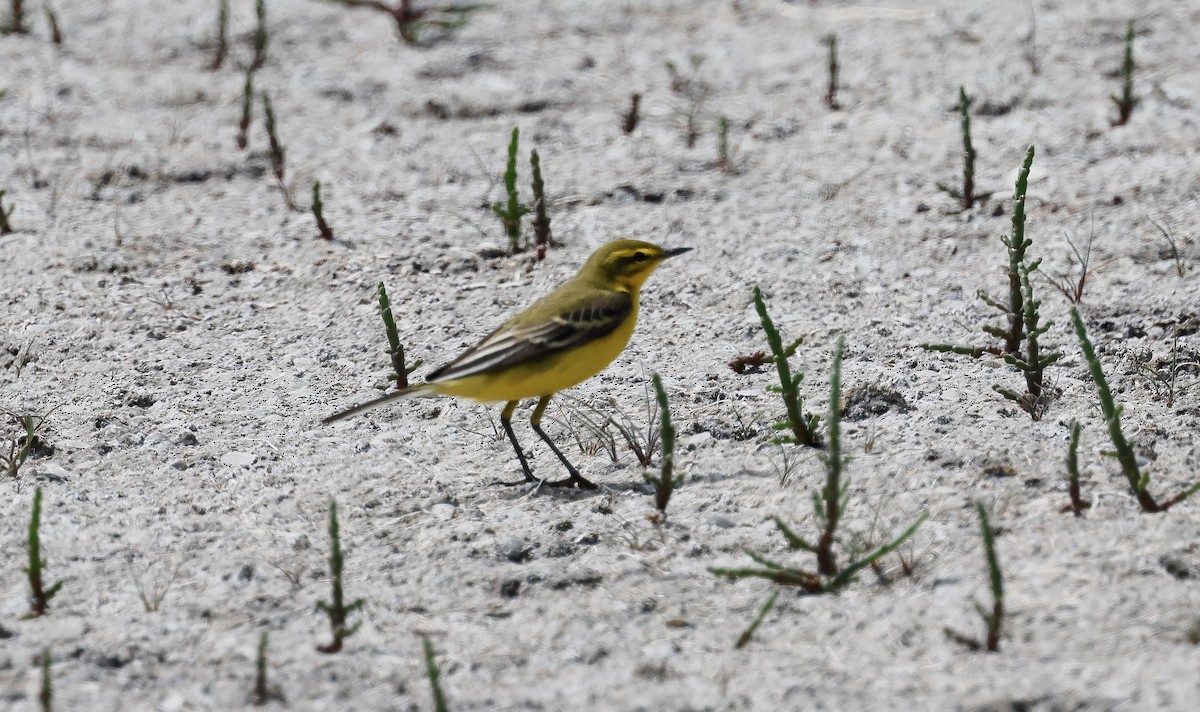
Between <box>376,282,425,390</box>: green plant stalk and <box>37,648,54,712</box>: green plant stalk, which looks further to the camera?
<box>376,282,425,390</box>: green plant stalk

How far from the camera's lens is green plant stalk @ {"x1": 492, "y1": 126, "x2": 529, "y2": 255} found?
248 inches

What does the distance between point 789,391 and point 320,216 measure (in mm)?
2995

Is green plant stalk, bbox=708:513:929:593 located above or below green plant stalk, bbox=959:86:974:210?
below

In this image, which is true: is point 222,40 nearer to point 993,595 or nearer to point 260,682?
point 260,682

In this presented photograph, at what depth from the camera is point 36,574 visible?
396 centimetres

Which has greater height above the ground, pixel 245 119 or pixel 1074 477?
pixel 245 119

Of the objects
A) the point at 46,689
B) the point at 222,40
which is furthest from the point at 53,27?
the point at 46,689

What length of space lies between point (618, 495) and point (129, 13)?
6.66m

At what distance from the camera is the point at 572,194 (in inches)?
289

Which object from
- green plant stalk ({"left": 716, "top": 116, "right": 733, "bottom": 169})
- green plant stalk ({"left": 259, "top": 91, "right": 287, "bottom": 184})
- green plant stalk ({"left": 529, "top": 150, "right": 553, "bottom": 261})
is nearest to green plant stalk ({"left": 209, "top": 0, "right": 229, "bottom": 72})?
green plant stalk ({"left": 259, "top": 91, "right": 287, "bottom": 184})

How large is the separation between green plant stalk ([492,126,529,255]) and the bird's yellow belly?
1.55m

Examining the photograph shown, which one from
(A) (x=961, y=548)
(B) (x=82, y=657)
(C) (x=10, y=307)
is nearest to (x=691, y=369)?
(A) (x=961, y=548)

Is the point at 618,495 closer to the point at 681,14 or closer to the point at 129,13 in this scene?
the point at 681,14

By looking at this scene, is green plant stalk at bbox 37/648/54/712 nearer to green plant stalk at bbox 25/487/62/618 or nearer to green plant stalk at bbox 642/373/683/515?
green plant stalk at bbox 25/487/62/618
